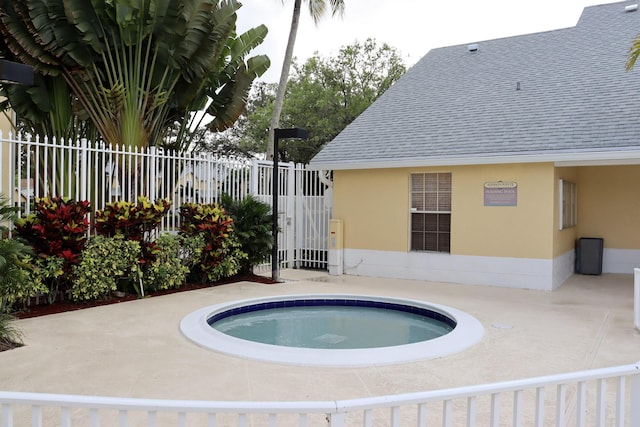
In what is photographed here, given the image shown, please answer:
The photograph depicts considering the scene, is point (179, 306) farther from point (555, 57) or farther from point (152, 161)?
point (555, 57)

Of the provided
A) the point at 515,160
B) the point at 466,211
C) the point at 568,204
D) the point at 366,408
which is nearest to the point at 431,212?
the point at 466,211

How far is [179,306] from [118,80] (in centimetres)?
475

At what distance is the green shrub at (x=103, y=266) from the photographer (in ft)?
25.9

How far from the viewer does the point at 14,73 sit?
4.98 m

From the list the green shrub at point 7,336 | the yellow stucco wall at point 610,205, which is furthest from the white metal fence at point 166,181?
the yellow stucco wall at point 610,205

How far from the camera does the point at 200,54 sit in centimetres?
1012

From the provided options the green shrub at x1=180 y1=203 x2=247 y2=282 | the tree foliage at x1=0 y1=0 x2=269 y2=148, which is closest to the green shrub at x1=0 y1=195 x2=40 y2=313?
the green shrub at x1=180 y1=203 x2=247 y2=282

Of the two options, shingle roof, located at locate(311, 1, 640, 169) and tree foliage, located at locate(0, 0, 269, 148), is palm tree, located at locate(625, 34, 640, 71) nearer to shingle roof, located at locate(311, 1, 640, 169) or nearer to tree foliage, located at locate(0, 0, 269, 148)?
shingle roof, located at locate(311, 1, 640, 169)

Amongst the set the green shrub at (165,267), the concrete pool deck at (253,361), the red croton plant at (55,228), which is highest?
the red croton plant at (55,228)

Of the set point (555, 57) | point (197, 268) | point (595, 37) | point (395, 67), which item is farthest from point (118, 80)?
point (395, 67)

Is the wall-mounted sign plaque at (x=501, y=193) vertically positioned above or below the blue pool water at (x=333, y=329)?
above

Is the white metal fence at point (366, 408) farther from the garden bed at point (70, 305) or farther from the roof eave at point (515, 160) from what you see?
the roof eave at point (515, 160)

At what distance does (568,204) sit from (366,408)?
1108 cm

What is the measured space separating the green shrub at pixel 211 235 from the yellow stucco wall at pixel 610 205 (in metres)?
8.81
